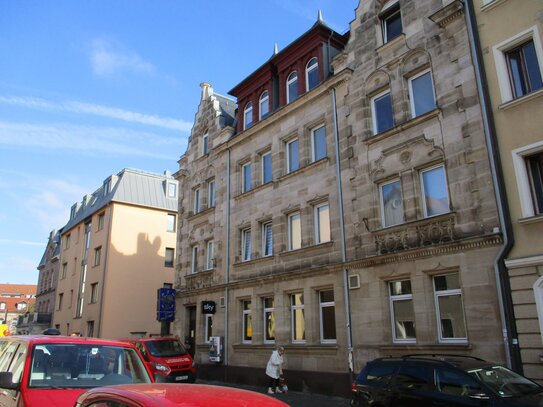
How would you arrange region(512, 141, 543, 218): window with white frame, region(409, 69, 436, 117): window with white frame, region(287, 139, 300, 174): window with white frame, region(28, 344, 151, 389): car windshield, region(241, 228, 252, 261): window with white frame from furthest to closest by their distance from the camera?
region(241, 228, 252, 261): window with white frame → region(287, 139, 300, 174): window with white frame → region(409, 69, 436, 117): window with white frame → region(512, 141, 543, 218): window with white frame → region(28, 344, 151, 389): car windshield

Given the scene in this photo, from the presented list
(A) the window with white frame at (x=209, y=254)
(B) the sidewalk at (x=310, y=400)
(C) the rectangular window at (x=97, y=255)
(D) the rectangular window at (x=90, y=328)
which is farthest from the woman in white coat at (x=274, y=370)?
(C) the rectangular window at (x=97, y=255)

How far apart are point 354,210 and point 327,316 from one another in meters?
3.89

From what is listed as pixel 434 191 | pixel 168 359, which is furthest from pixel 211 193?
pixel 434 191

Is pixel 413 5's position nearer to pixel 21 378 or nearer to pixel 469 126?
pixel 469 126

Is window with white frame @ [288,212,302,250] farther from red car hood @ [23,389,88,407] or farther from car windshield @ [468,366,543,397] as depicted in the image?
red car hood @ [23,389,88,407]

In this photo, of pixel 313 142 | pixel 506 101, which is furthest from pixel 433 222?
pixel 313 142

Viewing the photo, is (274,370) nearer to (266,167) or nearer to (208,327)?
(208,327)

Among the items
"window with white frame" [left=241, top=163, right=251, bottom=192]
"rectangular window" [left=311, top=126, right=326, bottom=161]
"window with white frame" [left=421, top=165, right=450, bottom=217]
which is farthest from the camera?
"window with white frame" [left=241, top=163, right=251, bottom=192]

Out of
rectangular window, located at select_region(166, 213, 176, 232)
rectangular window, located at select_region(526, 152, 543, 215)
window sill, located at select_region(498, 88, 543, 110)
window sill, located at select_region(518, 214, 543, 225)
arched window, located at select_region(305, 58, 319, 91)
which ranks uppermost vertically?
arched window, located at select_region(305, 58, 319, 91)

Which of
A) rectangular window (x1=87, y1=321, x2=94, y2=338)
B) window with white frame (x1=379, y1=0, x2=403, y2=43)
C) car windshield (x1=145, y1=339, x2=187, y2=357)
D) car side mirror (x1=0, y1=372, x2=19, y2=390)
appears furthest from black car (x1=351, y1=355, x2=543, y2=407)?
rectangular window (x1=87, y1=321, x2=94, y2=338)

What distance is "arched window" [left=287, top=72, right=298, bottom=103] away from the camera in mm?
20484

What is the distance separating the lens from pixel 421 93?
14.9 meters

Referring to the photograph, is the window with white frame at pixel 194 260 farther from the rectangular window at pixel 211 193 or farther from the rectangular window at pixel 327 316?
the rectangular window at pixel 327 316

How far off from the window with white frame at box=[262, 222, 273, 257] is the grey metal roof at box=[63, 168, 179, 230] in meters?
20.0
